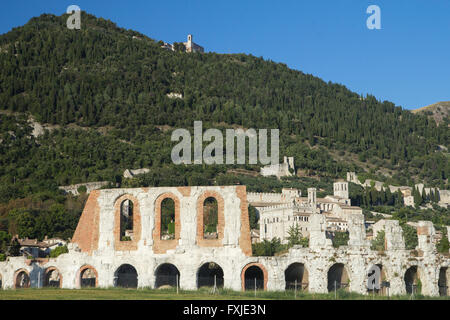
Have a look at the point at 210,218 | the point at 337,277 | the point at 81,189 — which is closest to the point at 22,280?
the point at 337,277

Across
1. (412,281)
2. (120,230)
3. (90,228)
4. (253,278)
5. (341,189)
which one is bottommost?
(412,281)

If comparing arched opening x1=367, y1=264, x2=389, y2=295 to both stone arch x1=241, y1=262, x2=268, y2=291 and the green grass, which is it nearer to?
the green grass

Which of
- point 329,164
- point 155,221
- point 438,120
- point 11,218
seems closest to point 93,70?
point 329,164

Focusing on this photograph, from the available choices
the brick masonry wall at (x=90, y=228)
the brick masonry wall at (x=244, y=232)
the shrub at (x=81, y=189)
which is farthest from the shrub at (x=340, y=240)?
the shrub at (x=81, y=189)

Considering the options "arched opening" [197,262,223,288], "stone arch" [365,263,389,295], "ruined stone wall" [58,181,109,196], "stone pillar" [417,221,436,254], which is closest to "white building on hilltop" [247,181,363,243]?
"ruined stone wall" [58,181,109,196]

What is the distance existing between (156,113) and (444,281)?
352ft

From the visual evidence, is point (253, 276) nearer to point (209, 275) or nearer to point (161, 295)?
point (209, 275)

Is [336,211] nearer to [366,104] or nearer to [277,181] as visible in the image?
[277,181]

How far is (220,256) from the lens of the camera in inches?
1439

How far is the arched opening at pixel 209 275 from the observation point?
3756cm

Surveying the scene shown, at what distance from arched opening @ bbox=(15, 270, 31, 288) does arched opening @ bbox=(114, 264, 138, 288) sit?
712 cm

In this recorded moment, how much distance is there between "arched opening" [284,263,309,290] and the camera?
122ft

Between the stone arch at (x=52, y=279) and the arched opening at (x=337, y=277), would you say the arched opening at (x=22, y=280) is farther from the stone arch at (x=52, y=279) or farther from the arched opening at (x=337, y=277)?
the arched opening at (x=337, y=277)
